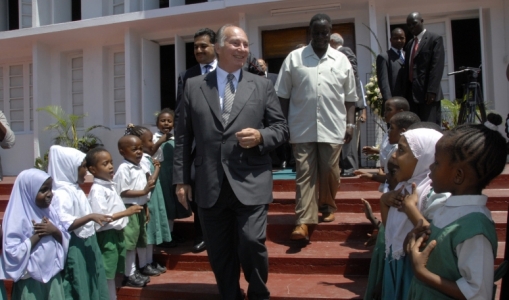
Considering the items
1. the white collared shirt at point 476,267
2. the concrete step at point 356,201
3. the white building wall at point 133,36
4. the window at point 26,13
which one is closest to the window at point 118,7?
the white building wall at point 133,36

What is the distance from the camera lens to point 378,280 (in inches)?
127

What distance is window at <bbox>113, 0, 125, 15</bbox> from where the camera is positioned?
37.2ft

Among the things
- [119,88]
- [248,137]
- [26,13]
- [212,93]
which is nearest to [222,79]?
[212,93]

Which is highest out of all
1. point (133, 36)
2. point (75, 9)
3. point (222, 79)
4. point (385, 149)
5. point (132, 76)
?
point (75, 9)

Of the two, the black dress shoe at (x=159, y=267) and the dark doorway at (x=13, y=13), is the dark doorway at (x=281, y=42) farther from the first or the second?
the dark doorway at (x=13, y=13)

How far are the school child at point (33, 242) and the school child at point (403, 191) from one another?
7.54 feet

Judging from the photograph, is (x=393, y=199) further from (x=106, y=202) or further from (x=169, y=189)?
(x=169, y=189)

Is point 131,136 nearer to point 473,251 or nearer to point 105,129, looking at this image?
point 473,251

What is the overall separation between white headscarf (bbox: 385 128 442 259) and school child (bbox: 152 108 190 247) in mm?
2883

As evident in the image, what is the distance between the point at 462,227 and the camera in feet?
6.73

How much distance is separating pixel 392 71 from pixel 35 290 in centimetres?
478

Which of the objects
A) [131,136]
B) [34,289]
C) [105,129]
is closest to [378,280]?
[34,289]

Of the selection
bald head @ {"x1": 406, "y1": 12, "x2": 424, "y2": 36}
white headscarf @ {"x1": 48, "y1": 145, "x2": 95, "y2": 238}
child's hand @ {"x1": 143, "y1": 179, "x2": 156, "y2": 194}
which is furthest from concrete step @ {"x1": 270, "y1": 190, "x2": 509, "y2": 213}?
white headscarf @ {"x1": 48, "y1": 145, "x2": 95, "y2": 238}

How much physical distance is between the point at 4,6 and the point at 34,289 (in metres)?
11.0
